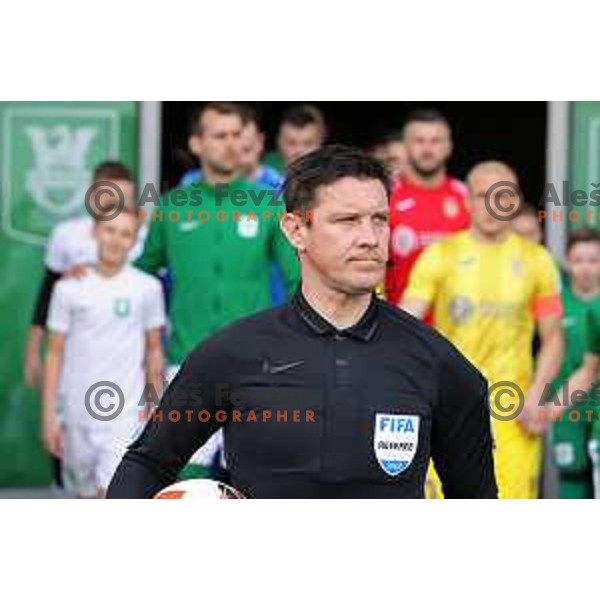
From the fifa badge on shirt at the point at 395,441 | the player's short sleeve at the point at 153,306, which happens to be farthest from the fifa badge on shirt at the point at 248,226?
the fifa badge on shirt at the point at 395,441

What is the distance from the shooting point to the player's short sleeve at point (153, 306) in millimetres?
9070

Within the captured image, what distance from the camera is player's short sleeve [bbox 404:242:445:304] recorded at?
8.80 meters

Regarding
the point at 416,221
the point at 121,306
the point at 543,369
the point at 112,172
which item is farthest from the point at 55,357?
the point at 543,369

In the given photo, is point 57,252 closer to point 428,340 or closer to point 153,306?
point 153,306

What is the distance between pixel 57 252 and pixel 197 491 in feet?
12.7

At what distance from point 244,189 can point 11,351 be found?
1.75 meters

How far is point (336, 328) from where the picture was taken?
5648 millimetres

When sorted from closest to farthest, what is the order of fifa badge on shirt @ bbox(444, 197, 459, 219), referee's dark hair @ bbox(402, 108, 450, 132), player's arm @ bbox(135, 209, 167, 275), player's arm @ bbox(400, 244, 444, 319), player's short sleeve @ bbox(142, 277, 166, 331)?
player's arm @ bbox(400, 244, 444, 319)
player's arm @ bbox(135, 209, 167, 275)
player's short sleeve @ bbox(142, 277, 166, 331)
fifa badge on shirt @ bbox(444, 197, 459, 219)
referee's dark hair @ bbox(402, 108, 450, 132)

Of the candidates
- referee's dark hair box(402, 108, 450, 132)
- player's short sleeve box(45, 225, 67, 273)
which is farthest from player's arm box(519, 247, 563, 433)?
player's short sleeve box(45, 225, 67, 273)

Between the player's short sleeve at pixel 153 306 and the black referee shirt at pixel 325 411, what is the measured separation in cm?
341

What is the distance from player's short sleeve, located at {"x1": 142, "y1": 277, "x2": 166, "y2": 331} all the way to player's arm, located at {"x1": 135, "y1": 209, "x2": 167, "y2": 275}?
8 cm

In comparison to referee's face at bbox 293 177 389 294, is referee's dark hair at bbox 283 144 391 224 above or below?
above

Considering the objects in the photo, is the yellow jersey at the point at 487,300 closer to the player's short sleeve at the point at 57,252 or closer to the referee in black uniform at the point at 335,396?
the player's short sleeve at the point at 57,252

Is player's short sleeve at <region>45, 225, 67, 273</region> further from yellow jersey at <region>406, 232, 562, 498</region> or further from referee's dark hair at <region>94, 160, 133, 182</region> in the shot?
yellow jersey at <region>406, 232, 562, 498</region>
